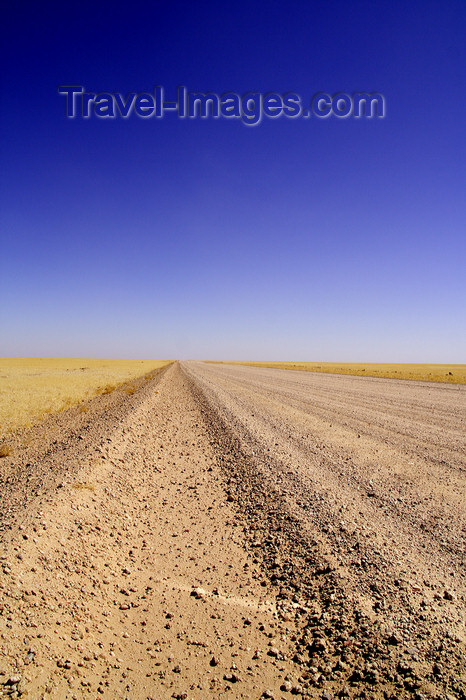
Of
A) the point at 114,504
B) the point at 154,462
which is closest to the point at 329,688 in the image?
the point at 114,504

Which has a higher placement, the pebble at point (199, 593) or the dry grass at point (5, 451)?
the dry grass at point (5, 451)

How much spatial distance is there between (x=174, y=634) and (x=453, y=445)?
8.37m

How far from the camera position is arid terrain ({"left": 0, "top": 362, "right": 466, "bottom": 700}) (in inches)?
102

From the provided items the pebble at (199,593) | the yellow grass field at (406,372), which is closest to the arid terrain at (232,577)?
the pebble at (199,593)

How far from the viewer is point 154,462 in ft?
26.3

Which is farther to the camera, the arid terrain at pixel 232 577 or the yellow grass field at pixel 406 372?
the yellow grass field at pixel 406 372

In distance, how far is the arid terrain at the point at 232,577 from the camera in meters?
2.60

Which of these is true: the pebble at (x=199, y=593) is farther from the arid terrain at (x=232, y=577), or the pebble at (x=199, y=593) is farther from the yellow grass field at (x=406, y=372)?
the yellow grass field at (x=406, y=372)

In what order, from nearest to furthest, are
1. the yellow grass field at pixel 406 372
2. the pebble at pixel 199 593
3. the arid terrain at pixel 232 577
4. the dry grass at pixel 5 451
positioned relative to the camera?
the arid terrain at pixel 232 577, the pebble at pixel 199 593, the dry grass at pixel 5 451, the yellow grass field at pixel 406 372

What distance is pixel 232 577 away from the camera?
12.6ft

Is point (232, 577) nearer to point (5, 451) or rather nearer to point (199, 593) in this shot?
point (199, 593)

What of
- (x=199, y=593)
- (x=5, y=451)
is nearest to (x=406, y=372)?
(x=5, y=451)

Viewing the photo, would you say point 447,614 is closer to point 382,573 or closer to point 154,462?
point 382,573

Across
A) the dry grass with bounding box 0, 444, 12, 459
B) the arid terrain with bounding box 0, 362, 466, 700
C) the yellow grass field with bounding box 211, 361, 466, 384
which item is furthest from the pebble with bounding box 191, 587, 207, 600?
the yellow grass field with bounding box 211, 361, 466, 384
